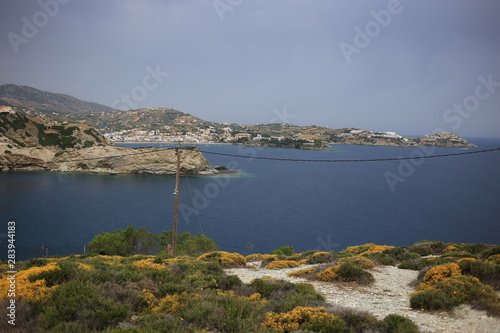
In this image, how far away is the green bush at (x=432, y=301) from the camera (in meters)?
6.13

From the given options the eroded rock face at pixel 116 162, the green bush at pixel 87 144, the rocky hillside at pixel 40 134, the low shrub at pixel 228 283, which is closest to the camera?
the low shrub at pixel 228 283

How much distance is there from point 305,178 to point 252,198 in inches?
1189

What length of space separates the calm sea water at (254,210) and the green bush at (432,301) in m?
26.3

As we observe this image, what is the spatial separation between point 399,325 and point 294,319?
1.88 meters

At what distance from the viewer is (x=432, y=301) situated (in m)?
6.32

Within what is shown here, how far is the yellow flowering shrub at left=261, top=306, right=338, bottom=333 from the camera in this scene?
5.23 meters

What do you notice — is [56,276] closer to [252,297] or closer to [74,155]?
[252,297]

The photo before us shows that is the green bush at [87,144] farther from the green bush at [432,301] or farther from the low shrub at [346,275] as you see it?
the green bush at [432,301]

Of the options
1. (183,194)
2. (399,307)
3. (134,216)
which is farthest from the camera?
(183,194)

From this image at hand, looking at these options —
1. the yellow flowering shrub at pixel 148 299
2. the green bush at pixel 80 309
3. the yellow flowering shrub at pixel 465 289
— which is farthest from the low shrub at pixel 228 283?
the yellow flowering shrub at pixel 465 289

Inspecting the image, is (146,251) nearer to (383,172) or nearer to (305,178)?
(305,178)

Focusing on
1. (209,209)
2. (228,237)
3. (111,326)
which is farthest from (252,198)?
(111,326)

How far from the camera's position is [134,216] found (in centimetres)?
4256

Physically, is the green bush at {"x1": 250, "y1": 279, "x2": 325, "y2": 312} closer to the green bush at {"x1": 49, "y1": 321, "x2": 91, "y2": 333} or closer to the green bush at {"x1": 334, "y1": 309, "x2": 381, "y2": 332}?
the green bush at {"x1": 334, "y1": 309, "x2": 381, "y2": 332}
